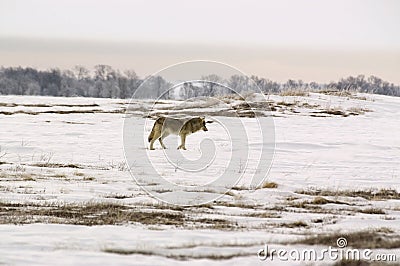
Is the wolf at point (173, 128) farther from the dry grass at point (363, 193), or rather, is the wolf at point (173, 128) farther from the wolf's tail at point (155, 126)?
the dry grass at point (363, 193)

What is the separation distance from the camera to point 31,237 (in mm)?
7602

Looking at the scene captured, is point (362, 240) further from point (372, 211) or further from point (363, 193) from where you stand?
point (363, 193)

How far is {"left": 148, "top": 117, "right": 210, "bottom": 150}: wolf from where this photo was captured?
19469 mm

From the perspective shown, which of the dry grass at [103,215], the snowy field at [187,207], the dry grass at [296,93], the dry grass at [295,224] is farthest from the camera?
the dry grass at [296,93]

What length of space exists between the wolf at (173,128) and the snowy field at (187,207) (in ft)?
2.13

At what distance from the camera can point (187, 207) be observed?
1035cm

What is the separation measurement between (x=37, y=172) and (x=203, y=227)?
6897mm

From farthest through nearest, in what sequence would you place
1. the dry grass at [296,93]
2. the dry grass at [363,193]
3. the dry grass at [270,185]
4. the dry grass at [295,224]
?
the dry grass at [296,93]
the dry grass at [270,185]
the dry grass at [363,193]
the dry grass at [295,224]

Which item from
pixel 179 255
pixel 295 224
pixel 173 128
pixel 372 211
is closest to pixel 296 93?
pixel 173 128

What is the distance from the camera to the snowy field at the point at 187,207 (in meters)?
7.16

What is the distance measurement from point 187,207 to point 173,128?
386 inches

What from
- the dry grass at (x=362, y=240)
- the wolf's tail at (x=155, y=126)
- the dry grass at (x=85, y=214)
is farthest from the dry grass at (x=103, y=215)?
the wolf's tail at (x=155, y=126)

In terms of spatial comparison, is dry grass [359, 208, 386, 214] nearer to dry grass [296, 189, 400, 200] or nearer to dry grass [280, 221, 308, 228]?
dry grass [296, 189, 400, 200]

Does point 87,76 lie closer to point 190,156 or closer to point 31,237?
point 190,156
